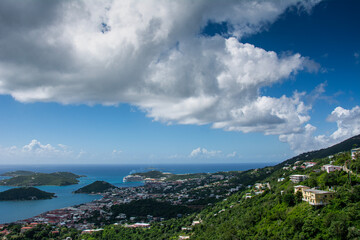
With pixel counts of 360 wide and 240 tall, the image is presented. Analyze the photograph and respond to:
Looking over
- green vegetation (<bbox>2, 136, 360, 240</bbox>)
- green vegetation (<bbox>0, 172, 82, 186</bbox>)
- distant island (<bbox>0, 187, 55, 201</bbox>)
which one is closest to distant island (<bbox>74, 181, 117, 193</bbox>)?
distant island (<bbox>0, 187, 55, 201</bbox>)

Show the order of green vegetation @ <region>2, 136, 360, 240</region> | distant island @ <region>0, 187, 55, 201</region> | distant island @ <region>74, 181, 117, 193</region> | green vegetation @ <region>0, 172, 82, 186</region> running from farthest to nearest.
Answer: green vegetation @ <region>0, 172, 82, 186</region>
distant island @ <region>74, 181, 117, 193</region>
distant island @ <region>0, 187, 55, 201</region>
green vegetation @ <region>2, 136, 360, 240</region>

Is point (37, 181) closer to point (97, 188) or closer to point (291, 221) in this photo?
point (97, 188)

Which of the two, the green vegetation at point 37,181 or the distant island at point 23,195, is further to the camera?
the green vegetation at point 37,181

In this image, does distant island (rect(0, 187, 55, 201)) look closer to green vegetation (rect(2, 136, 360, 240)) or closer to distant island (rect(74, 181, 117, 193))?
distant island (rect(74, 181, 117, 193))

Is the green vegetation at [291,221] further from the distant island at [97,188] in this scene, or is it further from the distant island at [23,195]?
the distant island at [97,188]

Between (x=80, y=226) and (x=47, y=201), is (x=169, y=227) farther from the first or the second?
(x=47, y=201)

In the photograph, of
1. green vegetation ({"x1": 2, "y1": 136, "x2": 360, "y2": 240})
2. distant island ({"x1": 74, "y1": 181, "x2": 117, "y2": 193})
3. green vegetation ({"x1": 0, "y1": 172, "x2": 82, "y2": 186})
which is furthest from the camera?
green vegetation ({"x1": 0, "y1": 172, "x2": 82, "y2": 186})

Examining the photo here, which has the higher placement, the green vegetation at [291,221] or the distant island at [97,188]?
the green vegetation at [291,221]

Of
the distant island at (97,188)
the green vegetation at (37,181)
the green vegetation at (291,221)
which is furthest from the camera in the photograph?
the green vegetation at (37,181)

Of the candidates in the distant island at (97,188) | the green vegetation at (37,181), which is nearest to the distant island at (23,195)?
the distant island at (97,188)

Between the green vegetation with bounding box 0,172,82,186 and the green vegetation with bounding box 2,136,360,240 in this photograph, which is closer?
the green vegetation with bounding box 2,136,360,240

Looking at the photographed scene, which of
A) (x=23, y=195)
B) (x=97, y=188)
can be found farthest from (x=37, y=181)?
(x=97, y=188)
